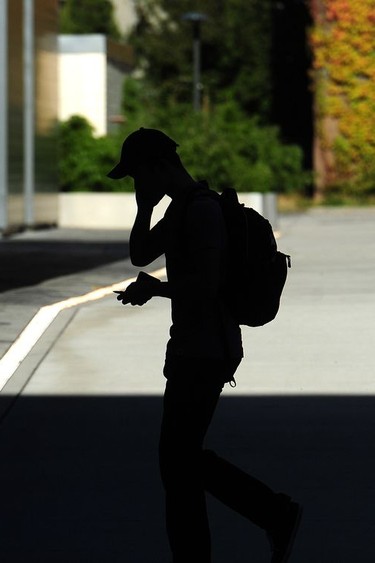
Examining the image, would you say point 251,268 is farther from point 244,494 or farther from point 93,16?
point 93,16

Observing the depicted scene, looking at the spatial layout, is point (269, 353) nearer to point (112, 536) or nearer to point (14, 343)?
point (14, 343)

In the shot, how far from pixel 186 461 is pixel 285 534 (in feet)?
1.49

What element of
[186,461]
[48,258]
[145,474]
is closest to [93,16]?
[48,258]

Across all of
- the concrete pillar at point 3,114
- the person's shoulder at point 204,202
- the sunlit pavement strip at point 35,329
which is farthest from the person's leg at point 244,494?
the concrete pillar at point 3,114

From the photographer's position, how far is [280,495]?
604cm

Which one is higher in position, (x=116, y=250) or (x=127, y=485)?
(x=127, y=485)

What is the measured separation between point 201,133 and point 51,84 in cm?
434

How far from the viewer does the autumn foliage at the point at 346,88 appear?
173ft

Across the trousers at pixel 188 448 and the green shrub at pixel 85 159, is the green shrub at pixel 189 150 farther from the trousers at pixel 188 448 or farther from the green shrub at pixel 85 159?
the trousers at pixel 188 448

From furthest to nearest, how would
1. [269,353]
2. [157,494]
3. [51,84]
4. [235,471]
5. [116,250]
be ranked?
[51,84], [116,250], [269,353], [157,494], [235,471]

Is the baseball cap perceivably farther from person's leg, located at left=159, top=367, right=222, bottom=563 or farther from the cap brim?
person's leg, located at left=159, top=367, right=222, bottom=563

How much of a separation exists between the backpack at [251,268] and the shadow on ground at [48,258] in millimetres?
13505

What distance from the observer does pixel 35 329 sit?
14.9 metres

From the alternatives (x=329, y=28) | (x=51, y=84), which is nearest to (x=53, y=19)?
(x=51, y=84)
